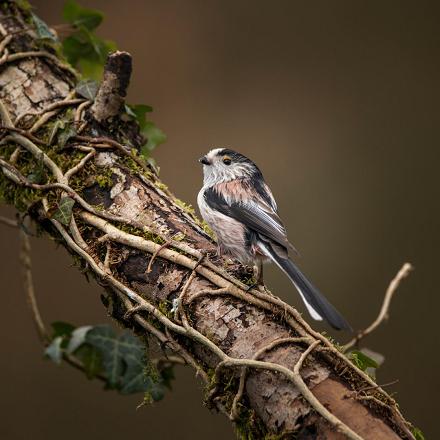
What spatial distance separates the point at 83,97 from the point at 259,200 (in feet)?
1.71

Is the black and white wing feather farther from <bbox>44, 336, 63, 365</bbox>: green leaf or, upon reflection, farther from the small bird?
<bbox>44, 336, 63, 365</bbox>: green leaf

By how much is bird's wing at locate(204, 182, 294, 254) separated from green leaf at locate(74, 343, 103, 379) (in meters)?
0.56

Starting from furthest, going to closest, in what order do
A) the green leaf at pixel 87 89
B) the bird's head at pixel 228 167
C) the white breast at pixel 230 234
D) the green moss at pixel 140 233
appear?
the bird's head at pixel 228 167, the green leaf at pixel 87 89, the white breast at pixel 230 234, the green moss at pixel 140 233

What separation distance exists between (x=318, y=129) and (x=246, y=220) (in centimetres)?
156

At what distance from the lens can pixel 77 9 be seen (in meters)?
1.91

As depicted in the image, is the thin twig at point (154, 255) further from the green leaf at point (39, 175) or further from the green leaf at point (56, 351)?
the green leaf at point (56, 351)

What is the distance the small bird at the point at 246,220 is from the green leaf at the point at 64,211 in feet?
1.10

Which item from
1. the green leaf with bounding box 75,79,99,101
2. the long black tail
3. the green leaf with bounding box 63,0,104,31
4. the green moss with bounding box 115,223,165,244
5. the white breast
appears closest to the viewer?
the long black tail

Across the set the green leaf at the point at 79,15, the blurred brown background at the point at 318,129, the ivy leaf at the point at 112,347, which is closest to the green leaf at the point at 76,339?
the ivy leaf at the point at 112,347

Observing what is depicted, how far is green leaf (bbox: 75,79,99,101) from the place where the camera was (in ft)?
5.23

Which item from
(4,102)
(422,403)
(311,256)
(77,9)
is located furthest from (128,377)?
(422,403)

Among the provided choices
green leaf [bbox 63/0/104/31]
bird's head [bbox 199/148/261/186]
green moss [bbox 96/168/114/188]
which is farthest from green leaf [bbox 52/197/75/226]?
green leaf [bbox 63/0/104/31]

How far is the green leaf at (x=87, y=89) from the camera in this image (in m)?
1.59

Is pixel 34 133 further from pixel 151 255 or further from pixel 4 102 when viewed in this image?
pixel 151 255
